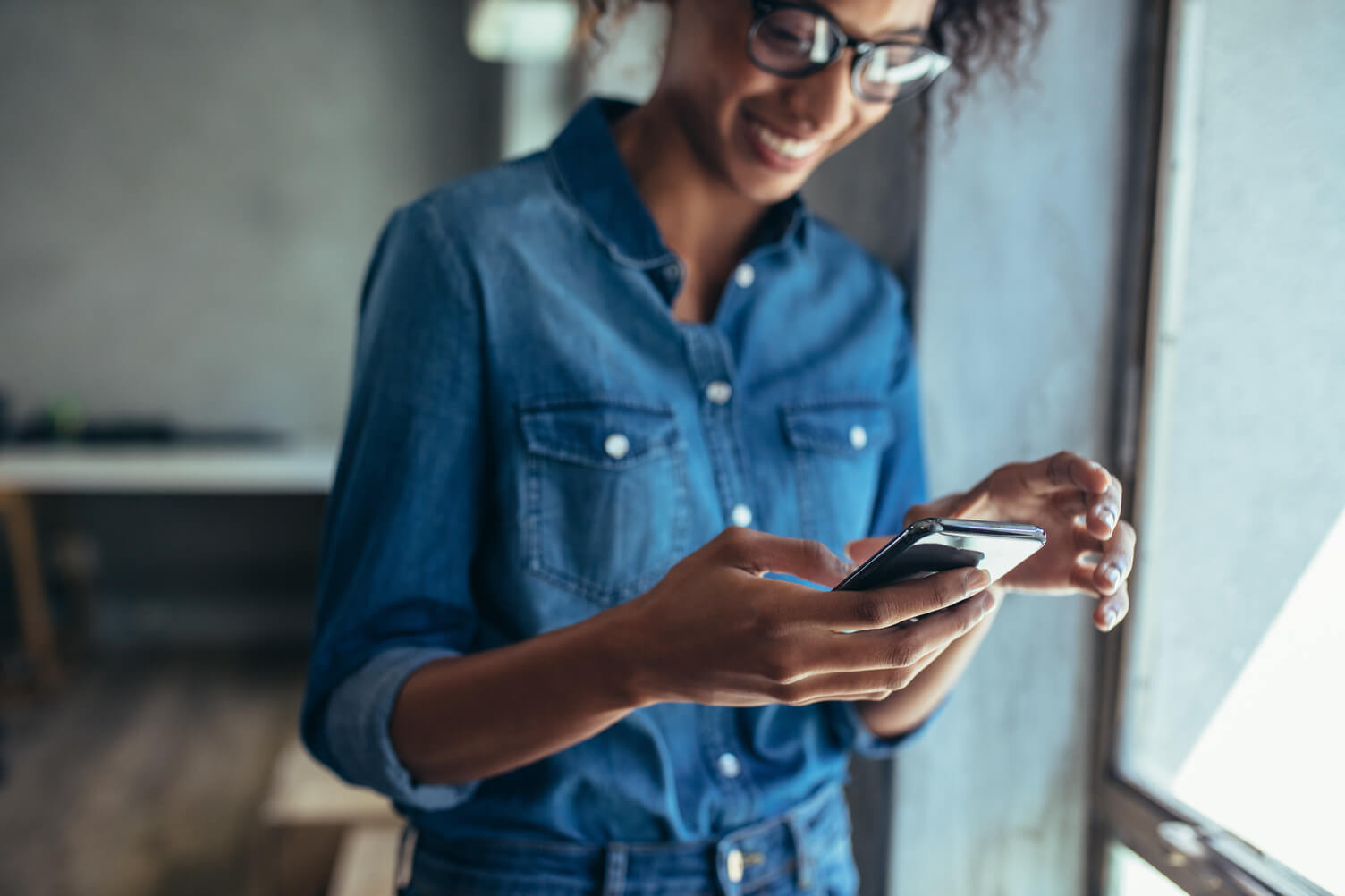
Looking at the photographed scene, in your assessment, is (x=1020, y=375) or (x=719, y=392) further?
(x=1020, y=375)

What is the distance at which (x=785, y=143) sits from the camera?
0.74m

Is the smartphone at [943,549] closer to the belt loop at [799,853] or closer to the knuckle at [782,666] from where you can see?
the knuckle at [782,666]

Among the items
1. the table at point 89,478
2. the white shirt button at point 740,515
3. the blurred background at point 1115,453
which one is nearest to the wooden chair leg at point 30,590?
the table at point 89,478

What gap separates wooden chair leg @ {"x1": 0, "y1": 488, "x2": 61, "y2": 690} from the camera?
3229 mm

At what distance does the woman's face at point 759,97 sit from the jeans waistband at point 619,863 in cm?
54

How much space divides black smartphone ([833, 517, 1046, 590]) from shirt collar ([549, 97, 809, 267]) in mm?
408

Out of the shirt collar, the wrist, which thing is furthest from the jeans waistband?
the shirt collar

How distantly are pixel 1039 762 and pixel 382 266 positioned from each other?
0.89m

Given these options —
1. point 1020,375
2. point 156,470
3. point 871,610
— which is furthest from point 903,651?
point 156,470

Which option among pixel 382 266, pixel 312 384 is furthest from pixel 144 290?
pixel 382 266

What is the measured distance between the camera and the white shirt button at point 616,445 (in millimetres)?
739

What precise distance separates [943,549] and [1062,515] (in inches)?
8.3

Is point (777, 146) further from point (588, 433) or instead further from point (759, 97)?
point (588, 433)

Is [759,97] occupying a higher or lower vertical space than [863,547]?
higher
